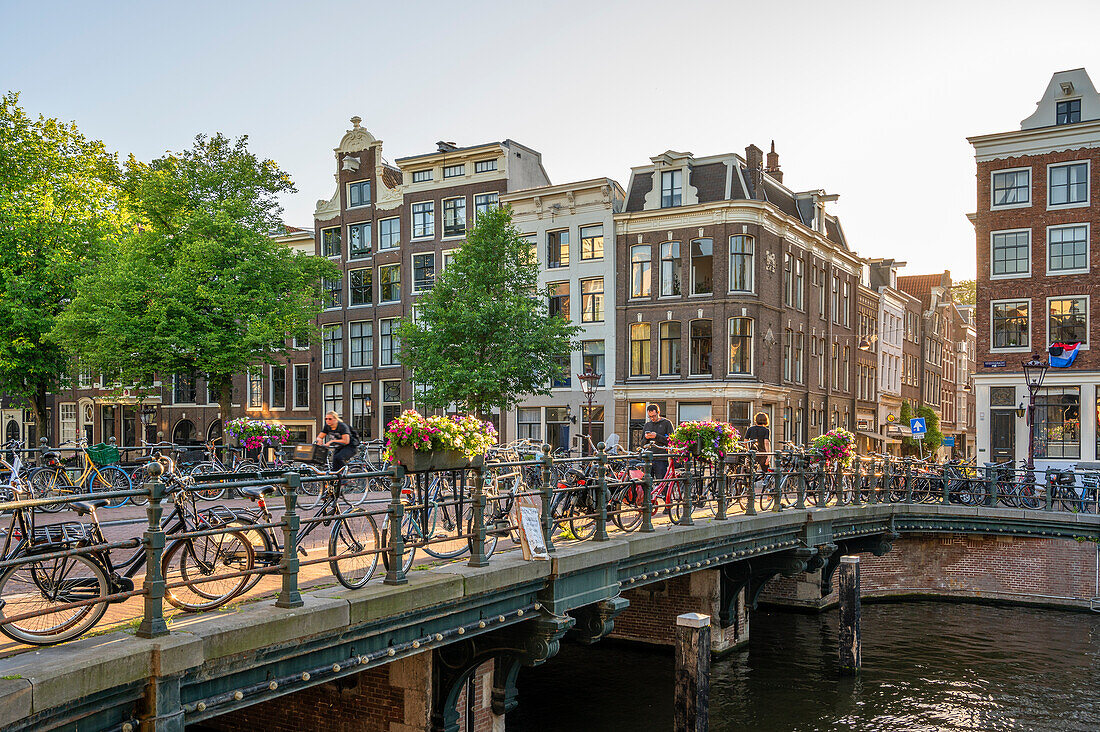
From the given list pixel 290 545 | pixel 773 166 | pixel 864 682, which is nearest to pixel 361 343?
pixel 773 166

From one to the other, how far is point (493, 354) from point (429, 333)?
2434 millimetres

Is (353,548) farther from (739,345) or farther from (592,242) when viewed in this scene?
(592,242)

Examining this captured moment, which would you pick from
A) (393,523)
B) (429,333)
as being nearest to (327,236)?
(429,333)

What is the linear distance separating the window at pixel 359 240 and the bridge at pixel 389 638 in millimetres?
30787

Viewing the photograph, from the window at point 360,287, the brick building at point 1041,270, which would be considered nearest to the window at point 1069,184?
the brick building at point 1041,270

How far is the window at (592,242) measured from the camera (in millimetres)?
40250

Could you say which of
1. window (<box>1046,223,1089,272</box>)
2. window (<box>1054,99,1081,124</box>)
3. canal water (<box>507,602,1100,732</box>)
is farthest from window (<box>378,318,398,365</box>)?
window (<box>1054,99,1081,124</box>)

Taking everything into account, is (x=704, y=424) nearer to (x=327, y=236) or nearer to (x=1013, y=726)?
(x=1013, y=726)

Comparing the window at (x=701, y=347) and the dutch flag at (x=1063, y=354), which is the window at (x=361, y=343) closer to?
the window at (x=701, y=347)

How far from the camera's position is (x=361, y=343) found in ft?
148

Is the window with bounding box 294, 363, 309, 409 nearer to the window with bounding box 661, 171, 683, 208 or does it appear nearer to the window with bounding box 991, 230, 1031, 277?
the window with bounding box 661, 171, 683, 208

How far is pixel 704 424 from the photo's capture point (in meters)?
16.5

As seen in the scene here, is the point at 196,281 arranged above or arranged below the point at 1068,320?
above

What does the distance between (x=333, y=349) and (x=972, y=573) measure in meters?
30.3
